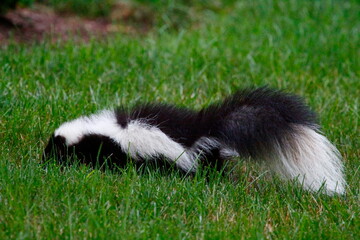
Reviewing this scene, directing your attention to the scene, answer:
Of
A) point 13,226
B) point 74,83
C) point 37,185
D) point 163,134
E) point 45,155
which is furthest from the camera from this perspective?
point 74,83

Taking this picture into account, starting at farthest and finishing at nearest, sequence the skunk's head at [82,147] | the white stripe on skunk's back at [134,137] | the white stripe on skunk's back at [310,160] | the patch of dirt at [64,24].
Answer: the patch of dirt at [64,24] < the skunk's head at [82,147] < the white stripe on skunk's back at [134,137] < the white stripe on skunk's back at [310,160]

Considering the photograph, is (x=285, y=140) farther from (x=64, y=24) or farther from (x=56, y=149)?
(x=64, y=24)

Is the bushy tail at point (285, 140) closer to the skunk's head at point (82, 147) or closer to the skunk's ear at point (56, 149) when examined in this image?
the skunk's head at point (82, 147)

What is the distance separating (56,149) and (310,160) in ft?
5.90

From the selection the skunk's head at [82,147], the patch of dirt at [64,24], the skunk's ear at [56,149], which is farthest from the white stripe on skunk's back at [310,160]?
the patch of dirt at [64,24]

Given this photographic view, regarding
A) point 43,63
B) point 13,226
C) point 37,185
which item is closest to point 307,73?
point 43,63

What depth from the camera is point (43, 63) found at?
20.9 ft

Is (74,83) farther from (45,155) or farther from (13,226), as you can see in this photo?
(13,226)

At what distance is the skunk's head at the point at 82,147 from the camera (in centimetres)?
Answer: 462

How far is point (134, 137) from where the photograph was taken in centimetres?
449

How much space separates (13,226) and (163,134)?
133 cm

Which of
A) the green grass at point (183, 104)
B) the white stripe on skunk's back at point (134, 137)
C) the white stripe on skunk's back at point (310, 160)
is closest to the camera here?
the green grass at point (183, 104)

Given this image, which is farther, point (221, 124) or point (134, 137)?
point (134, 137)

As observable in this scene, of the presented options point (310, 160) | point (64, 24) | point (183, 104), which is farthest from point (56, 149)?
point (64, 24)
